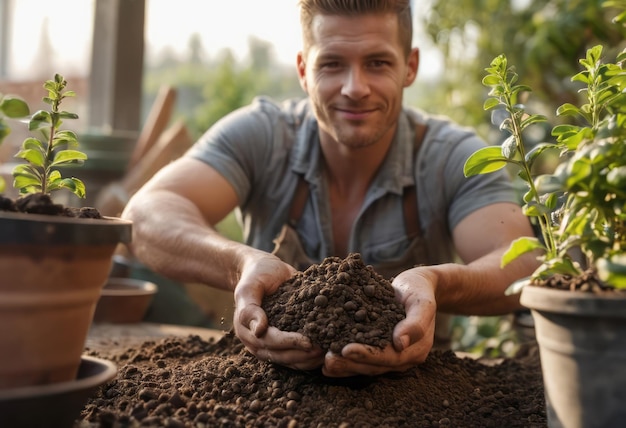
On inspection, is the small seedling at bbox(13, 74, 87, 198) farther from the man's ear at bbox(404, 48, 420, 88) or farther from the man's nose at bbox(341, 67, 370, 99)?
the man's ear at bbox(404, 48, 420, 88)

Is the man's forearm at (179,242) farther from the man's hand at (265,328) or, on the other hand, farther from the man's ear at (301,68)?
the man's ear at (301,68)

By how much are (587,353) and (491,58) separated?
3.37 m

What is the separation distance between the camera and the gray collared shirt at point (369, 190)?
264 centimetres

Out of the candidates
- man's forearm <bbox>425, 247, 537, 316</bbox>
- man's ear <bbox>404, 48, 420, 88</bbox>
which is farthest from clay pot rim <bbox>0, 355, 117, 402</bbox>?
man's ear <bbox>404, 48, 420, 88</bbox>

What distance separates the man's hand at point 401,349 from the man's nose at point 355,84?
958 millimetres

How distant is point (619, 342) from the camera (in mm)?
1139

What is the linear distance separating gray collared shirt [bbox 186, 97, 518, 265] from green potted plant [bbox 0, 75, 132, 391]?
147 centimetres

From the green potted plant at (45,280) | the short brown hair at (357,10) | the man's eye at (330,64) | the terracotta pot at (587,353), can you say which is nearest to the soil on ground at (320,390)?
the green potted plant at (45,280)

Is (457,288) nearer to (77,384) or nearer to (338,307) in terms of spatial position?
(338,307)

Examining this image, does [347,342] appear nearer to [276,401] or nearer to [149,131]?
[276,401]

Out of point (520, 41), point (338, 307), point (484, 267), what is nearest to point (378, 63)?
point (484, 267)

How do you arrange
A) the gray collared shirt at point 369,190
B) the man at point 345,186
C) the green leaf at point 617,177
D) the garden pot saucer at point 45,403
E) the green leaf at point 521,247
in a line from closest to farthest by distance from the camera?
the garden pot saucer at point 45,403 < the green leaf at point 617,177 < the green leaf at point 521,247 < the man at point 345,186 < the gray collared shirt at point 369,190

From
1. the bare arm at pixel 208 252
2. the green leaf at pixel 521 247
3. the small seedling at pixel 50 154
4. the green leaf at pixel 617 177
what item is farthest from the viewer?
the bare arm at pixel 208 252

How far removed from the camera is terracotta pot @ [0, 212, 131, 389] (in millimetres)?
1086
